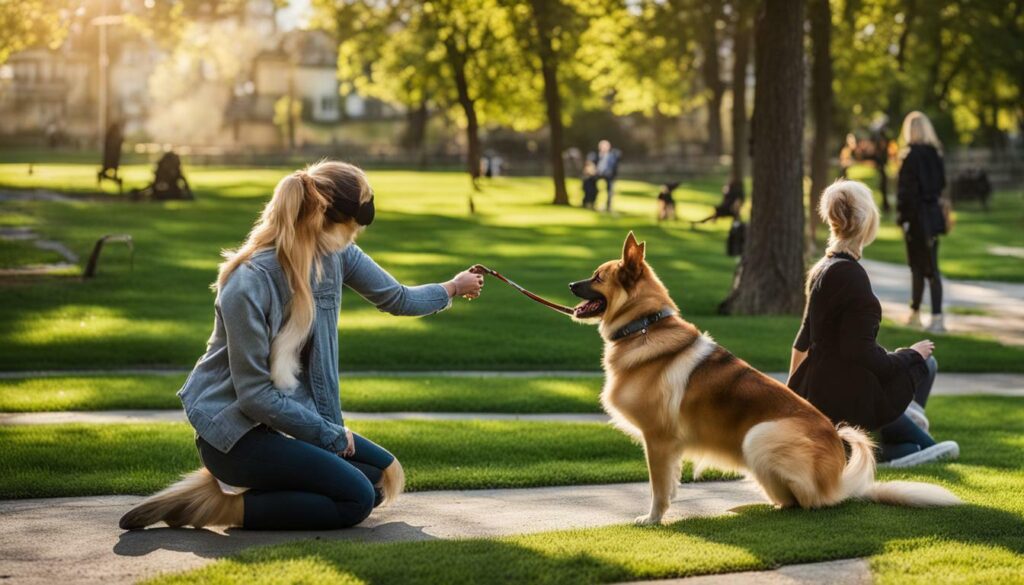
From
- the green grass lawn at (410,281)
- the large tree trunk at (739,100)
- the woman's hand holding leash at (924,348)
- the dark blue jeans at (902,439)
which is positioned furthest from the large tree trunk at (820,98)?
the woman's hand holding leash at (924,348)

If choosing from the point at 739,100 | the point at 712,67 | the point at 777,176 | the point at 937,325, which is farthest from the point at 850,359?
the point at 712,67

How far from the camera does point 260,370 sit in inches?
255

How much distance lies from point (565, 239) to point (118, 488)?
24.1m

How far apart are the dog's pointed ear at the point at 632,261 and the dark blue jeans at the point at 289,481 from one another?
174cm

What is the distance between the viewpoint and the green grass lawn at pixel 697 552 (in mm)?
5785

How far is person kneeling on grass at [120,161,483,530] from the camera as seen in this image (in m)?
6.52

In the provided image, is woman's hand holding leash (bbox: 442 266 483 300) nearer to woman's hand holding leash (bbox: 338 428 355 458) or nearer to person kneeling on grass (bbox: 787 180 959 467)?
woman's hand holding leash (bbox: 338 428 355 458)

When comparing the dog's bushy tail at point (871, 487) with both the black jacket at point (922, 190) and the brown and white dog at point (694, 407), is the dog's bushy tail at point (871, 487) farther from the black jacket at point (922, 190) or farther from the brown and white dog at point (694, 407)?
the black jacket at point (922, 190)

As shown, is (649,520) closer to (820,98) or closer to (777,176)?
(777,176)

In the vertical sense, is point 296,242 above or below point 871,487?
above

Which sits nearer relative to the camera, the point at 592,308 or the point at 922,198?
the point at 592,308

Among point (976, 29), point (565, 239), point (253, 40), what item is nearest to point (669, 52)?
point (565, 239)

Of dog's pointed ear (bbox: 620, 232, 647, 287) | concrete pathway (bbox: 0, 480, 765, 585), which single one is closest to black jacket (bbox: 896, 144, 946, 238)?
concrete pathway (bbox: 0, 480, 765, 585)

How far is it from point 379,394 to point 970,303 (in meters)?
11.9
